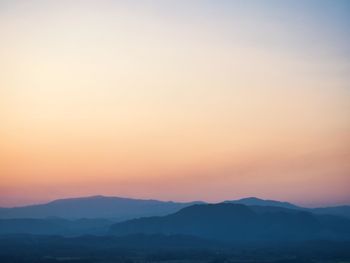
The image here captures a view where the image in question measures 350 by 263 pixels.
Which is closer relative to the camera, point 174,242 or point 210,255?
point 210,255

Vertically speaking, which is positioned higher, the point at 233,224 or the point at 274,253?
the point at 233,224

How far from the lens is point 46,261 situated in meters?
64.0

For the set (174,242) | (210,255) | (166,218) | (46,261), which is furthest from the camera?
(166,218)

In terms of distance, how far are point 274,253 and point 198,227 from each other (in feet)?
180

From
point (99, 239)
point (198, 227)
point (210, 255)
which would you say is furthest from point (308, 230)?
point (210, 255)

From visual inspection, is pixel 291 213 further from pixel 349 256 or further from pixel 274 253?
pixel 349 256

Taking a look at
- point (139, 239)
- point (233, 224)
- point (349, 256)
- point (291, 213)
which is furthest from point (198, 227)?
point (349, 256)

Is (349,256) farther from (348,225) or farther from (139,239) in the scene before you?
(348,225)

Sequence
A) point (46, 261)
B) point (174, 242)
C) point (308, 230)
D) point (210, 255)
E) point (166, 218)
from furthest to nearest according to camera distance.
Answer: point (166, 218) → point (308, 230) → point (174, 242) → point (210, 255) → point (46, 261)

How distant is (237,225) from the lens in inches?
5300

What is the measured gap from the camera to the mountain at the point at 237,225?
12800cm

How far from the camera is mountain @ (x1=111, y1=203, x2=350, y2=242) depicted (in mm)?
128000

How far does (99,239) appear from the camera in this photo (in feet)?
339

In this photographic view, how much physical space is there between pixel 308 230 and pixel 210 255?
58307mm
